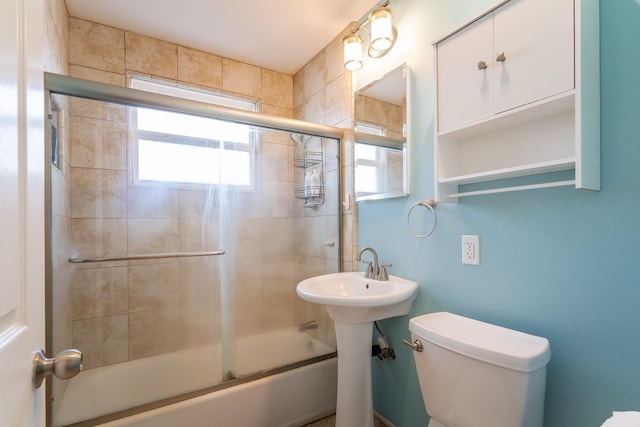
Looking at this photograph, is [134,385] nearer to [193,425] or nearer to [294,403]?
[193,425]

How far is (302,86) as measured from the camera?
257cm

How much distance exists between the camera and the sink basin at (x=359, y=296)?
4.16ft

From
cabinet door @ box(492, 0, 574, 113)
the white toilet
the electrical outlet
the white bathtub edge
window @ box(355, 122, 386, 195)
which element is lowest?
the white bathtub edge

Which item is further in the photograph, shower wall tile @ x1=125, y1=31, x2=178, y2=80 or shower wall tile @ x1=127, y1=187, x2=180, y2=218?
shower wall tile @ x1=125, y1=31, x2=178, y2=80

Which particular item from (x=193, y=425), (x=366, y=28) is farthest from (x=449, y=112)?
(x=193, y=425)

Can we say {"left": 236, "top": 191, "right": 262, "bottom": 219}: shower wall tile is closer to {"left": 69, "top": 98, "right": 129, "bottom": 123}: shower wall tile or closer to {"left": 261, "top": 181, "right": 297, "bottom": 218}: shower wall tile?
{"left": 261, "top": 181, "right": 297, "bottom": 218}: shower wall tile

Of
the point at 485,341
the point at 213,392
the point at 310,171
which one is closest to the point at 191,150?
the point at 310,171

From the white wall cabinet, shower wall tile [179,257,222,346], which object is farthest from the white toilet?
shower wall tile [179,257,222,346]

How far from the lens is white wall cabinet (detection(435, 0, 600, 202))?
0.87m

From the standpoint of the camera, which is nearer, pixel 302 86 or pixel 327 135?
pixel 327 135

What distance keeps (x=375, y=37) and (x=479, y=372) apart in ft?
5.33

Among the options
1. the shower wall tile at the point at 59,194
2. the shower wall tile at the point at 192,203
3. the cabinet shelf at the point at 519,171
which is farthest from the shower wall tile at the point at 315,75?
the shower wall tile at the point at 59,194

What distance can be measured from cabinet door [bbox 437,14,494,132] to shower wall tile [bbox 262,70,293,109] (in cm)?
171

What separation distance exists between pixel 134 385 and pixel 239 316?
0.62m
